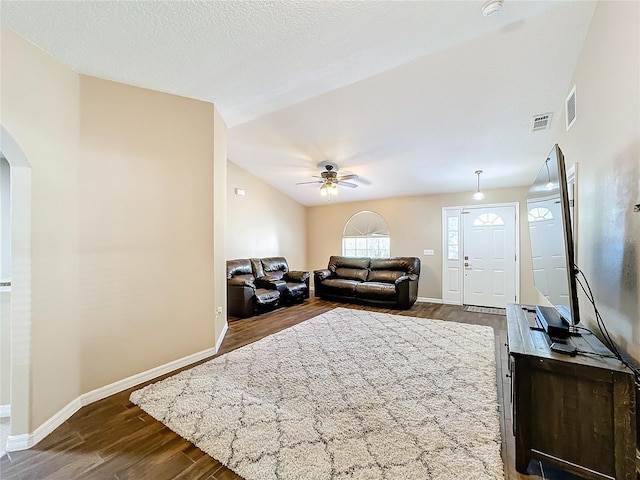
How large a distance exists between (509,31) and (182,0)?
2500 millimetres

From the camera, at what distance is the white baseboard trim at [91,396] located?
5.73 feet

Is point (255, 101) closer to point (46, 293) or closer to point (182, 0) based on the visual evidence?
point (182, 0)

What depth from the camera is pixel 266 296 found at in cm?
501

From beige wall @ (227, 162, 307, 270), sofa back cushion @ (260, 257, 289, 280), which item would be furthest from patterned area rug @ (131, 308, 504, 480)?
beige wall @ (227, 162, 307, 270)

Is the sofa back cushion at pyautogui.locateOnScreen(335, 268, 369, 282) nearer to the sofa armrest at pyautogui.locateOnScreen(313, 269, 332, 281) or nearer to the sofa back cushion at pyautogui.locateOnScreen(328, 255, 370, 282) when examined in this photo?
Answer: the sofa back cushion at pyautogui.locateOnScreen(328, 255, 370, 282)

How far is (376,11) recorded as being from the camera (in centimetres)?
195

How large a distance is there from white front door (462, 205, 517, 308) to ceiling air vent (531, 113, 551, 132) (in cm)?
236

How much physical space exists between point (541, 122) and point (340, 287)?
4.27 m

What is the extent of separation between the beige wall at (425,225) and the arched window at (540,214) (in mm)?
3714

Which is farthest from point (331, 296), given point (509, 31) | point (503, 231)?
point (509, 31)

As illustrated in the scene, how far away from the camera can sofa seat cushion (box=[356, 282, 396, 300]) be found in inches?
213

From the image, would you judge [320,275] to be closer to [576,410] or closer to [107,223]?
[107,223]

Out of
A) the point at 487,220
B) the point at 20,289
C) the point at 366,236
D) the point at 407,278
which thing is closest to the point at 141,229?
the point at 20,289

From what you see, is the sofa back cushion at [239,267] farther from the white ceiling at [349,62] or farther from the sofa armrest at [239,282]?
the white ceiling at [349,62]
